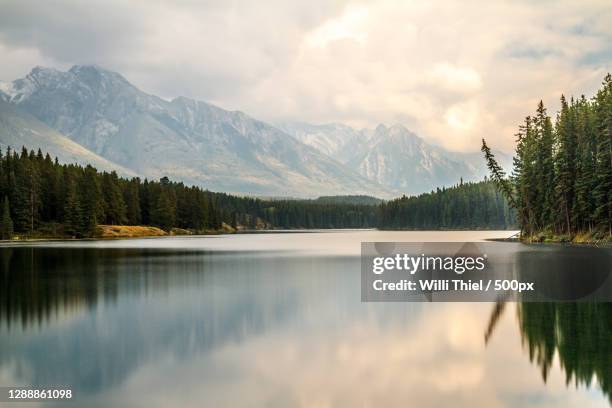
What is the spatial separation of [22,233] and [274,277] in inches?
3910

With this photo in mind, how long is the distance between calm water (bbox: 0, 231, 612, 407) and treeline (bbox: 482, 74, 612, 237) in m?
60.1

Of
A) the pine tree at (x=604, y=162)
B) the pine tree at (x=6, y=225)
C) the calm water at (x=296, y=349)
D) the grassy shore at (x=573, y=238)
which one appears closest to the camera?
the calm water at (x=296, y=349)

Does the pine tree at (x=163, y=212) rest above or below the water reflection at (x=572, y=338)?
above

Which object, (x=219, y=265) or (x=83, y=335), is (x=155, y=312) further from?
(x=219, y=265)

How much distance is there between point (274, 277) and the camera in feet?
146

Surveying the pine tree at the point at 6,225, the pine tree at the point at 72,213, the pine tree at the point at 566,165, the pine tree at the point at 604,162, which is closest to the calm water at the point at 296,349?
the pine tree at the point at 604,162

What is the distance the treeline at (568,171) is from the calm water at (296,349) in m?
60.1

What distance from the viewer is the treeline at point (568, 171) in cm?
7919

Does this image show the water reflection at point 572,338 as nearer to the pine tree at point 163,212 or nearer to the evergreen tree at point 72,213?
the evergreen tree at point 72,213

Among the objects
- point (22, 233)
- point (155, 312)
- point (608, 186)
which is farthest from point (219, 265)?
point (22, 233)

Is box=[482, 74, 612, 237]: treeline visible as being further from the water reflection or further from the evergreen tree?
the evergreen tree

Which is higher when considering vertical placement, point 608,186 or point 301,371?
point 608,186

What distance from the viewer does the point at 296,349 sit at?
20.3 metres

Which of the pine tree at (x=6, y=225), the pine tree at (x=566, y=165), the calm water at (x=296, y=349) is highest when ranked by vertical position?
the pine tree at (x=566, y=165)
